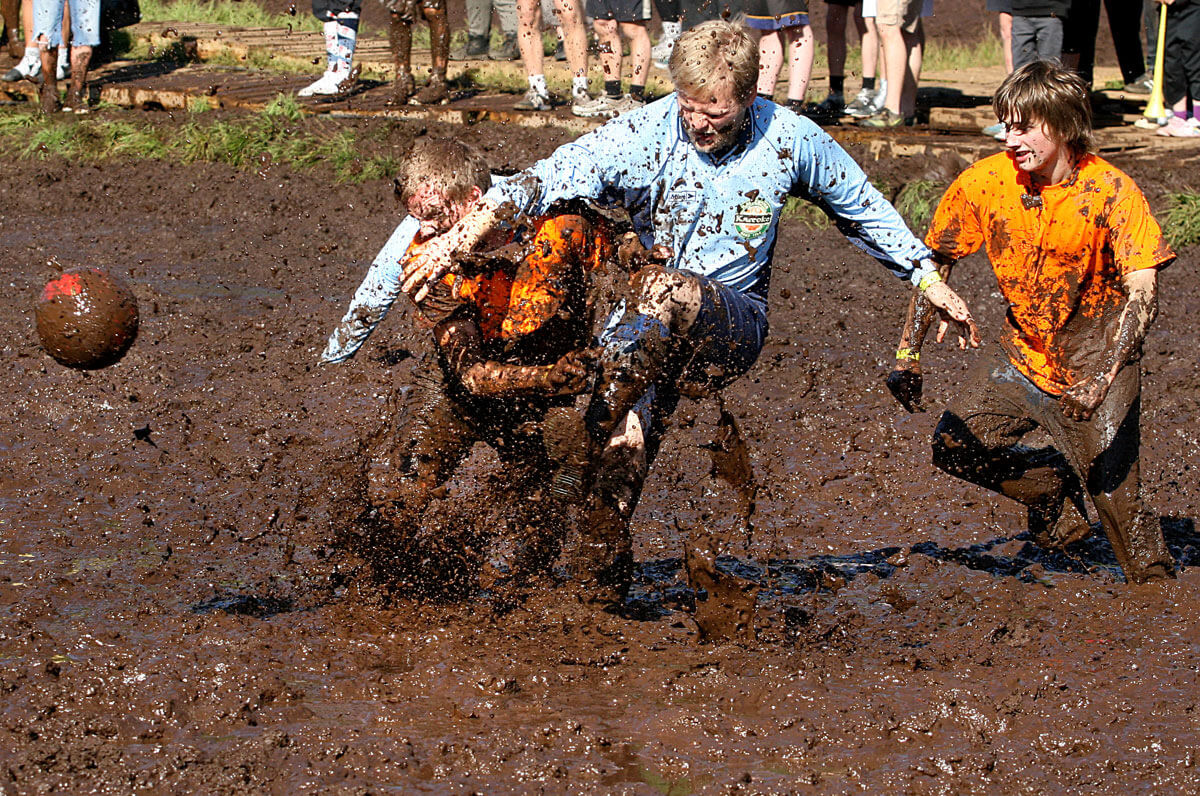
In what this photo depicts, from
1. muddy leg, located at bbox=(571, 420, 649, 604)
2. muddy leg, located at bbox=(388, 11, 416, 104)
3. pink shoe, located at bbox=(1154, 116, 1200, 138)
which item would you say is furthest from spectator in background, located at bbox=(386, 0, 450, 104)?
muddy leg, located at bbox=(571, 420, 649, 604)

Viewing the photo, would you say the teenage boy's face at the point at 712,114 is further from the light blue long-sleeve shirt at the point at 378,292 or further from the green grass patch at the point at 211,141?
the green grass patch at the point at 211,141

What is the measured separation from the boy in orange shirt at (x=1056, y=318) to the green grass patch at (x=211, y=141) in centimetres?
684

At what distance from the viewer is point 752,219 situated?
466 cm

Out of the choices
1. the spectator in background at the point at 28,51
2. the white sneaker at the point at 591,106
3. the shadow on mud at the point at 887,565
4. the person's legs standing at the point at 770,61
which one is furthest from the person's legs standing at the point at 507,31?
the shadow on mud at the point at 887,565

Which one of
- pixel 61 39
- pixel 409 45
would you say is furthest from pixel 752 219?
pixel 61 39

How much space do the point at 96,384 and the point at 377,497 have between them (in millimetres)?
Answer: 2853

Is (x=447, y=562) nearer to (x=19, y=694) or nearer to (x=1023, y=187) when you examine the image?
(x=19, y=694)

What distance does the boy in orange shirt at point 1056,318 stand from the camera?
4594 millimetres

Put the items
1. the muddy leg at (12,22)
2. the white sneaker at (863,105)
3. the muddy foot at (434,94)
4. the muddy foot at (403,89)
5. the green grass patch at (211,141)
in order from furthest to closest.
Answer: the muddy leg at (12,22) → the muddy foot at (403,89) → the muddy foot at (434,94) → the green grass patch at (211,141) → the white sneaker at (863,105)

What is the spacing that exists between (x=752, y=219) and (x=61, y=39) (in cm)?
938

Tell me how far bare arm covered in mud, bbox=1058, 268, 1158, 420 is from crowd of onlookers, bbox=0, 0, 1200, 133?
4.25 m

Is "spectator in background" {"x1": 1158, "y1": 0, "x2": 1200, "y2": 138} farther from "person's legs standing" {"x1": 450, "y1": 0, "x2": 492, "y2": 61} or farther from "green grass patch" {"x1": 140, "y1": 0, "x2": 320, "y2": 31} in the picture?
"green grass patch" {"x1": 140, "y1": 0, "x2": 320, "y2": 31}

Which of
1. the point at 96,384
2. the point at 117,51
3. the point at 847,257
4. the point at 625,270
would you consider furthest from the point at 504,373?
the point at 117,51

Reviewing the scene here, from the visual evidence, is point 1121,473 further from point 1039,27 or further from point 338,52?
point 338,52
